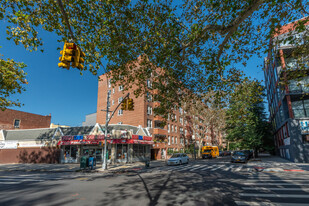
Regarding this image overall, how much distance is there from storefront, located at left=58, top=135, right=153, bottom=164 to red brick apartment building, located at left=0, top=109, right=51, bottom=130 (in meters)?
20.1

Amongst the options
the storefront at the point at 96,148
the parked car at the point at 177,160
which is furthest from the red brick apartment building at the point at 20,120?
the parked car at the point at 177,160

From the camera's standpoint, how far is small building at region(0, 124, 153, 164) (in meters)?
26.3

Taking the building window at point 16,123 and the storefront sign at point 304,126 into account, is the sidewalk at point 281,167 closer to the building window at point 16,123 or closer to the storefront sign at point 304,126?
the storefront sign at point 304,126

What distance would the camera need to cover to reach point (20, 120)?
40938mm

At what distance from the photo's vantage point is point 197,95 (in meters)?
13.7

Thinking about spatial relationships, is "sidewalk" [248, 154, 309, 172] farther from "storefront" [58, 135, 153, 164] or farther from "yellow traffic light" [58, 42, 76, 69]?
"storefront" [58, 135, 153, 164]

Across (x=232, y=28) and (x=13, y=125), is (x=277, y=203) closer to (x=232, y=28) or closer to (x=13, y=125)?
(x=232, y=28)

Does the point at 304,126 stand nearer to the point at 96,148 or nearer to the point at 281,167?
the point at 281,167

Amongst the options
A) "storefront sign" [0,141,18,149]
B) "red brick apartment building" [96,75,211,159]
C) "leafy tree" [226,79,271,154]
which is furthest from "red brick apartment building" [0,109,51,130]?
"leafy tree" [226,79,271,154]

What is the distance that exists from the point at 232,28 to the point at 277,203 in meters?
7.08

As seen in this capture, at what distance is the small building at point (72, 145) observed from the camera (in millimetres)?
26344

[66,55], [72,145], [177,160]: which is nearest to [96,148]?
[72,145]

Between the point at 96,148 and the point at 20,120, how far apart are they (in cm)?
2611

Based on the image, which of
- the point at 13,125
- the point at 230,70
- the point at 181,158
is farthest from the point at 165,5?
the point at 13,125
